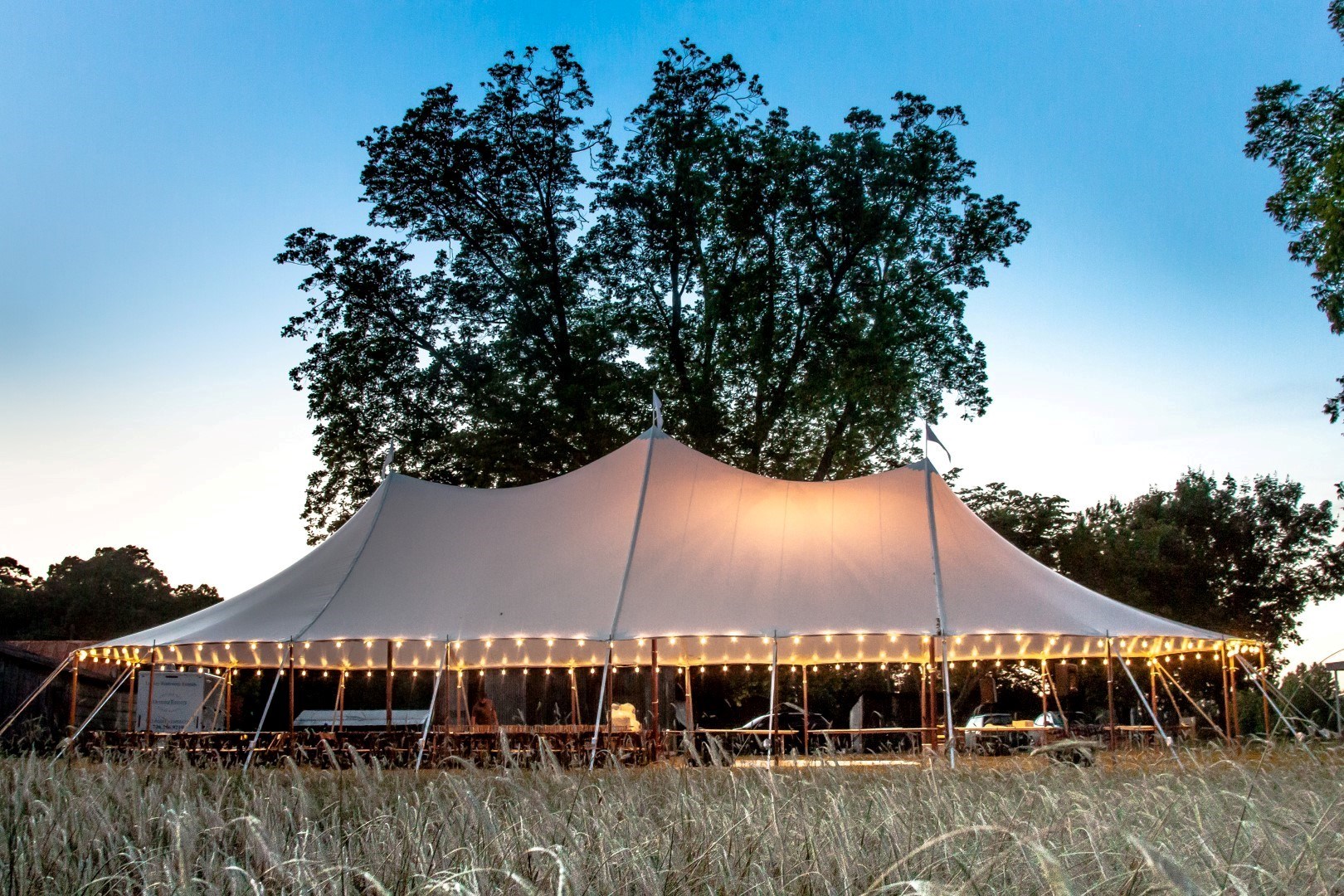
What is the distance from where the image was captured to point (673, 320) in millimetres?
19812

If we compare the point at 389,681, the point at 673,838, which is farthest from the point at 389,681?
the point at 673,838

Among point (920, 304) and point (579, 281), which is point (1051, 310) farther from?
point (579, 281)

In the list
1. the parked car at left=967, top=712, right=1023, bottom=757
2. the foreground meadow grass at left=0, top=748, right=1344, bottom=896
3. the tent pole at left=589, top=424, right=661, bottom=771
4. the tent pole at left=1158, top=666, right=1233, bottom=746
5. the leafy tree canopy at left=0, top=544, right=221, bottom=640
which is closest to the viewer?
the foreground meadow grass at left=0, top=748, right=1344, bottom=896

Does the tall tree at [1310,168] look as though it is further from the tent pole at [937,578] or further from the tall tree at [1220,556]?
the tall tree at [1220,556]

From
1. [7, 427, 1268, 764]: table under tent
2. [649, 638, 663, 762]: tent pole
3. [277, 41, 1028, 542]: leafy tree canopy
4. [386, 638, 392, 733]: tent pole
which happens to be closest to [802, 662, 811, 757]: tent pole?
[7, 427, 1268, 764]: table under tent

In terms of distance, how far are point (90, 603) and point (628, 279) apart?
29.4 metres

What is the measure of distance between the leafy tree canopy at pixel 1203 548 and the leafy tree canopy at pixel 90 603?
27.9 meters

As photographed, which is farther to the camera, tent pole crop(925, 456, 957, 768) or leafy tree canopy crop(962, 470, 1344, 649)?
leafy tree canopy crop(962, 470, 1344, 649)

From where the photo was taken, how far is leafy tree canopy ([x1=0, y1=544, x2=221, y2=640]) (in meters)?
40.3

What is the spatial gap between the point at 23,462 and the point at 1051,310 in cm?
1508

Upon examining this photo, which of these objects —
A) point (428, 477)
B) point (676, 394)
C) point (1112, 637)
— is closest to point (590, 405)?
point (676, 394)

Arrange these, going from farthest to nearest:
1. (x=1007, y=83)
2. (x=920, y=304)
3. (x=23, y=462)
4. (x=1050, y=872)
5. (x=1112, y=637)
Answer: (x=920, y=304) < (x=23, y=462) < (x=1007, y=83) < (x=1112, y=637) < (x=1050, y=872)

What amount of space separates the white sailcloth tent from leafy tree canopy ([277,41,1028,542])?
211 inches

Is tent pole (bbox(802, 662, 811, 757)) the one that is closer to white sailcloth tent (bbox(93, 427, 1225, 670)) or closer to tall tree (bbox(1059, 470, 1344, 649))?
white sailcloth tent (bbox(93, 427, 1225, 670))
